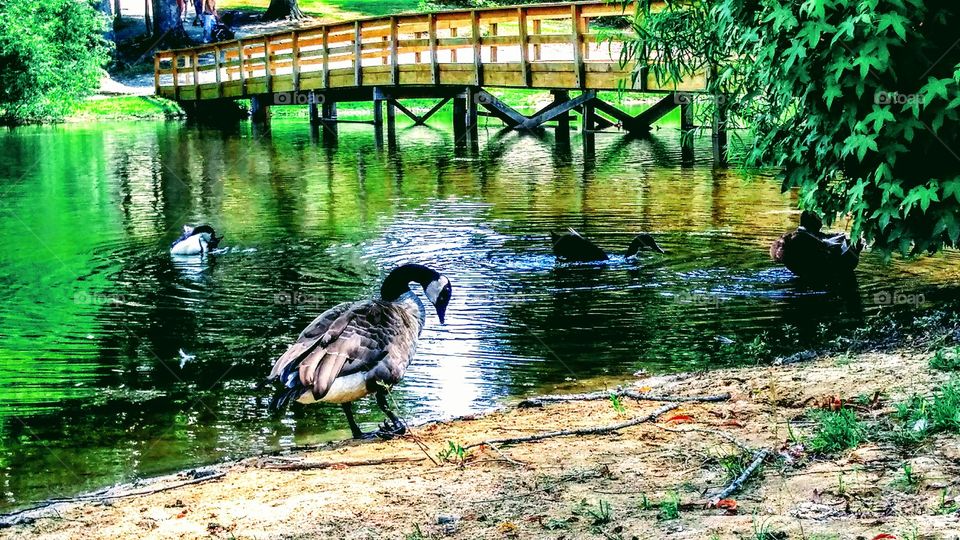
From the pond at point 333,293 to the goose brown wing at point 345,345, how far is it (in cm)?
65

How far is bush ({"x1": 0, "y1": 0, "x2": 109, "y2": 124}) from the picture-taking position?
35531 mm

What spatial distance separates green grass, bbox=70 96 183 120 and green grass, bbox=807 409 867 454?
4027 cm

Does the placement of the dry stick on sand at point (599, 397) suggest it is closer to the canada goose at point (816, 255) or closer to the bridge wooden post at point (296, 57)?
the canada goose at point (816, 255)

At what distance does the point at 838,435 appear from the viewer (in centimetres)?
494

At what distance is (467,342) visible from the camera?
8703 mm

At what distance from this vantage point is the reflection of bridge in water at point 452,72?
23.8 meters

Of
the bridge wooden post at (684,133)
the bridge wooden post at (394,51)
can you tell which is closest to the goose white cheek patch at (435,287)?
the bridge wooden post at (684,133)

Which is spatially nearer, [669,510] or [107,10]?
[669,510]

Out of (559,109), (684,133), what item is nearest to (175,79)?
(559,109)

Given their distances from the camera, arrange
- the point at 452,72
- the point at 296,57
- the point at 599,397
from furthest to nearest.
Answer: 1. the point at 296,57
2. the point at 452,72
3. the point at 599,397

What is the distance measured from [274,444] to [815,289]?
5.73 m

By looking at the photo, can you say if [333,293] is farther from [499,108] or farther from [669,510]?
[499,108]

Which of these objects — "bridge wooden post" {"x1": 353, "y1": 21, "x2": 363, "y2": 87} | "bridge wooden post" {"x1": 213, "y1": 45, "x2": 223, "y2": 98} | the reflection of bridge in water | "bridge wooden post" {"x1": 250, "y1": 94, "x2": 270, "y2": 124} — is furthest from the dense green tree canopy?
"bridge wooden post" {"x1": 213, "y1": 45, "x2": 223, "y2": 98}

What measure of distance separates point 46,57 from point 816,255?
105ft
